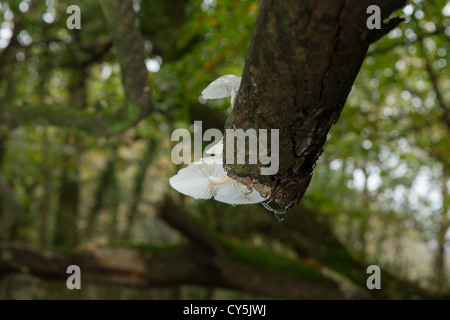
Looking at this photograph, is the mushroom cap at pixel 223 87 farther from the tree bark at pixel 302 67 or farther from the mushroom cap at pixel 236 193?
the mushroom cap at pixel 236 193

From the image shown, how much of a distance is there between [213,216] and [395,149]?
339 cm

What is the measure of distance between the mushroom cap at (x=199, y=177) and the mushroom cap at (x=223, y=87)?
0.79ft

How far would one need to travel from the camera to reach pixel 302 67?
2.84ft

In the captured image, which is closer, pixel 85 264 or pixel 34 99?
pixel 85 264

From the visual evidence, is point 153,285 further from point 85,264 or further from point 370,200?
point 370,200

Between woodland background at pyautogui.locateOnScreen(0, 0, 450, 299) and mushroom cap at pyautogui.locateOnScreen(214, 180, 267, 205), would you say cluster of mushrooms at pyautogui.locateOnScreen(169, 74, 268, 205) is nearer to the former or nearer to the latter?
mushroom cap at pyautogui.locateOnScreen(214, 180, 267, 205)

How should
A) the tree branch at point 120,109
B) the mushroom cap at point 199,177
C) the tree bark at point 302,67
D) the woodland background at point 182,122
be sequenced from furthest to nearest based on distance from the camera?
the woodland background at point 182,122, the tree branch at point 120,109, the mushroom cap at point 199,177, the tree bark at point 302,67

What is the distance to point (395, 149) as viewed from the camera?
6.30 meters

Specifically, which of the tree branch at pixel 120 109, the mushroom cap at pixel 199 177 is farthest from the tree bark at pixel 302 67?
the tree branch at pixel 120 109

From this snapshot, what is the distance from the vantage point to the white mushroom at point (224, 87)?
125 centimetres

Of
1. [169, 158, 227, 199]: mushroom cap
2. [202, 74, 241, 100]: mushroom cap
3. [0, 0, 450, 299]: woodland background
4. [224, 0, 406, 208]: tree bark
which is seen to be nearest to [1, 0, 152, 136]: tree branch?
[0, 0, 450, 299]: woodland background

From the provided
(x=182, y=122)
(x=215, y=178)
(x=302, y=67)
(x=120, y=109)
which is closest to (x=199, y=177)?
(x=215, y=178)

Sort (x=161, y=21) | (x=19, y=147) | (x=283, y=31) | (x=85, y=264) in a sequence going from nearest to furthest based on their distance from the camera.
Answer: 1. (x=283, y=31)
2. (x=85, y=264)
3. (x=161, y=21)
4. (x=19, y=147)
